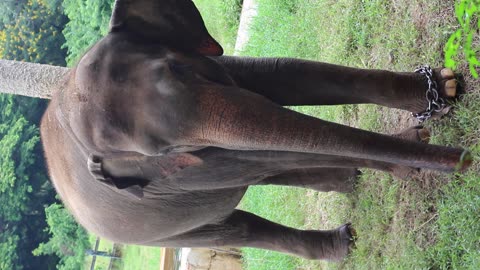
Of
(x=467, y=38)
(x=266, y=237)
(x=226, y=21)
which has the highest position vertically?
(x=226, y=21)

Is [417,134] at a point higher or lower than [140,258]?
higher

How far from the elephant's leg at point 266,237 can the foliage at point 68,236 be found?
Result: 12.4 meters

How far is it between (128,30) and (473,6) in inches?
52.4

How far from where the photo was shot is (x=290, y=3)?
613 centimetres

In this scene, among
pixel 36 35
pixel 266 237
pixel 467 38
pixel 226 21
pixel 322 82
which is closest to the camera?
pixel 467 38

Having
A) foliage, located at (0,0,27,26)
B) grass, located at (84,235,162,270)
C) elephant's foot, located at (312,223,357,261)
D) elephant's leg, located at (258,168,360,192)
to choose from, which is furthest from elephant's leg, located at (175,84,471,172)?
foliage, located at (0,0,27,26)

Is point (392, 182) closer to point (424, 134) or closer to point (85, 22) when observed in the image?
point (424, 134)

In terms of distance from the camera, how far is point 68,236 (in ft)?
51.6

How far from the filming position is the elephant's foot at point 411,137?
3014mm

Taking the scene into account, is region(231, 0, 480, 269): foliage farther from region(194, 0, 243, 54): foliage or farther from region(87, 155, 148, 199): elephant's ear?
region(194, 0, 243, 54): foliage

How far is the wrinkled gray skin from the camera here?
2143 millimetres

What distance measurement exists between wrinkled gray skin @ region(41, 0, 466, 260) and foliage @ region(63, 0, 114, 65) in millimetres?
10627

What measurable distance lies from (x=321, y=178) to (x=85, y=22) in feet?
42.3

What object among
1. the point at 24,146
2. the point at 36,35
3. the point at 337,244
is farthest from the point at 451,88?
the point at 36,35
